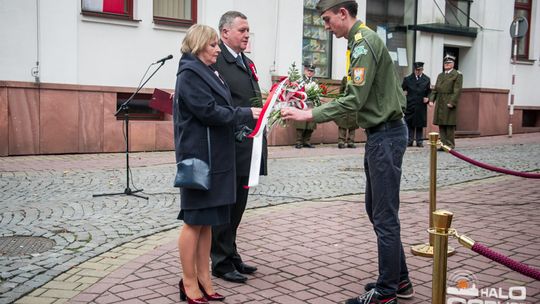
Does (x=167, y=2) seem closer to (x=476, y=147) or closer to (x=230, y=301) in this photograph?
(x=476, y=147)

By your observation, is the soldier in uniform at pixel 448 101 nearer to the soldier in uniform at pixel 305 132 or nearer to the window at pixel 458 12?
the soldier in uniform at pixel 305 132

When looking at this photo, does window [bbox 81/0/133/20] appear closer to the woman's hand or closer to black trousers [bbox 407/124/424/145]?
black trousers [bbox 407/124/424/145]

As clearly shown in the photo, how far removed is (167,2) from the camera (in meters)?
14.1

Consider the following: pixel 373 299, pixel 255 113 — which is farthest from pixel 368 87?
pixel 373 299

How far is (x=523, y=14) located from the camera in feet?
68.7

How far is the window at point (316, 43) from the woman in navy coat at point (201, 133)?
12394 millimetres

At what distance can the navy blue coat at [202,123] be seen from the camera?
4051mm

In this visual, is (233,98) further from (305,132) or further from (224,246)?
(305,132)

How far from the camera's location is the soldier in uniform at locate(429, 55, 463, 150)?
47.7 ft

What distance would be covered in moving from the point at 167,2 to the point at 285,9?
3.10 metres

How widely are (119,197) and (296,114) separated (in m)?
4.51

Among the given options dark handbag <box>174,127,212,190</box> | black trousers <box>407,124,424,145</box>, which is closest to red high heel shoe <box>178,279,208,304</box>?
dark handbag <box>174,127,212,190</box>

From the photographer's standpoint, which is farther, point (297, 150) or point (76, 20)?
point (297, 150)

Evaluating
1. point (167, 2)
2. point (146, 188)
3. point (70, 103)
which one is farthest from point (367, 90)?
point (167, 2)
